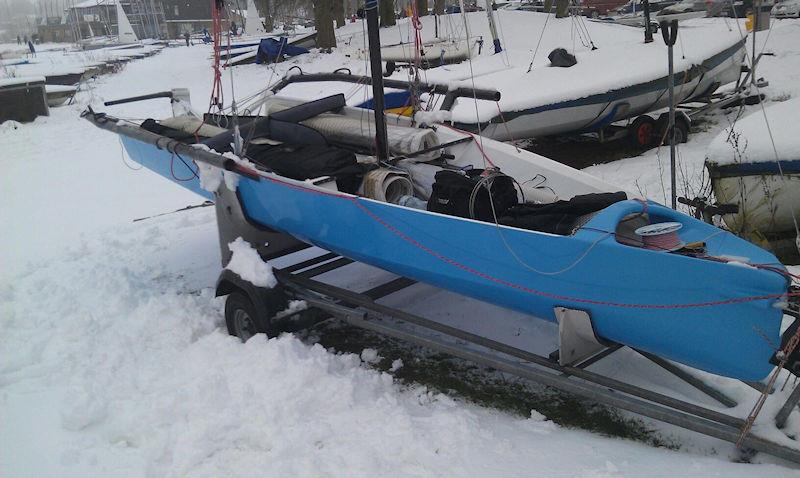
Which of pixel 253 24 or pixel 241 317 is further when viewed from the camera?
pixel 253 24

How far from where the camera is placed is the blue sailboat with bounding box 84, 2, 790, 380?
2338 mm

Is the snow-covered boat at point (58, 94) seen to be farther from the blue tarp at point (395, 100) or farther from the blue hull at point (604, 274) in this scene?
the blue hull at point (604, 274)

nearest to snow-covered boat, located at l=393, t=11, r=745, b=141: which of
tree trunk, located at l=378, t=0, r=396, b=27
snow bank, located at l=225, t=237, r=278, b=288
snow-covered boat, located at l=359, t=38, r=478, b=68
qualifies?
snow bank, located at l=225, t=237, r=278, b=288

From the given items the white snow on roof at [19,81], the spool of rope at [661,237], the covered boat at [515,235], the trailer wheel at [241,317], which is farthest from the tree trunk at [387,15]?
the spool of rope at [661,237]

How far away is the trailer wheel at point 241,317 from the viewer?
3.59 meters

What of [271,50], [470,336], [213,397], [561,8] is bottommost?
[213,397]

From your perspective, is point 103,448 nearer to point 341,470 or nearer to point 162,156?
point 341,470

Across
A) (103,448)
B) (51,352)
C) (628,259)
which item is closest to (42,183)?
(51,352)

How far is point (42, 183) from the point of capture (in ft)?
26.6

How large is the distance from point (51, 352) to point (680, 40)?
853 cm

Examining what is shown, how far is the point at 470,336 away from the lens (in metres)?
3.12

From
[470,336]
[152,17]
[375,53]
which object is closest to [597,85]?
[375,53]

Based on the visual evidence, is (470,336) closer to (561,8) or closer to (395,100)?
(395,100)

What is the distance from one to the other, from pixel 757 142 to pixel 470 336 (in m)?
2.68
